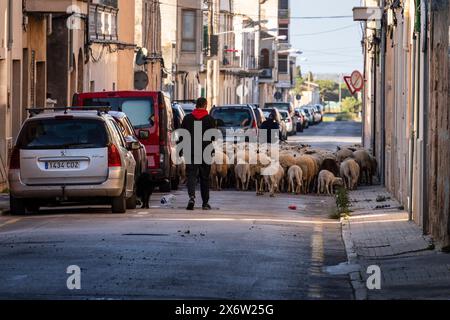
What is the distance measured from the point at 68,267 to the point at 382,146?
756 inches

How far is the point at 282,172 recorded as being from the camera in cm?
3111

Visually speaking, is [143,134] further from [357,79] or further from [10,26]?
[357,79]

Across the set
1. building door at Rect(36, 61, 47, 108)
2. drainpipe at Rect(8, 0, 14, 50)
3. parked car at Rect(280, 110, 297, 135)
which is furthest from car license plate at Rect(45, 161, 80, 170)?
parked car at Rect(280, 110, 297, 135)

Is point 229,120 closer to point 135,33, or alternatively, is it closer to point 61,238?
point 135,33

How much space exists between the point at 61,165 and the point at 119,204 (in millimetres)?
1192

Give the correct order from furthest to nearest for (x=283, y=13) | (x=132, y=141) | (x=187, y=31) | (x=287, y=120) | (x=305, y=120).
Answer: (x=283, y=13) < (x=305, y=120) < (x=287, y=120) < (x=187, y=31) < (x=132, y=141)

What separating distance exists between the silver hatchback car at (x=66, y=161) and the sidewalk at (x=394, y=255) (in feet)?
12.3

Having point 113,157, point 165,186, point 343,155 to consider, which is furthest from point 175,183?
point 113,157

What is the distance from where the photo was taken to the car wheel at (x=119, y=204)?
2245 centimetres

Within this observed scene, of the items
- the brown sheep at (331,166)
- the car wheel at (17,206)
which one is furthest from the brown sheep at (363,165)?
the car wheel at (17,206)

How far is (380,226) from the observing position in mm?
21234

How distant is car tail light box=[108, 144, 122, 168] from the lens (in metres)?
22.1

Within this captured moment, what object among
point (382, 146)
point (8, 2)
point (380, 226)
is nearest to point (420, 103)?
point (380, 226)

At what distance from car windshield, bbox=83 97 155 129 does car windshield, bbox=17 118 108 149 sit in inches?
253
